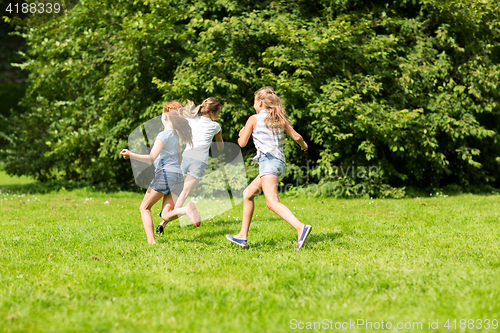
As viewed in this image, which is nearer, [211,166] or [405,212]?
[405,212]

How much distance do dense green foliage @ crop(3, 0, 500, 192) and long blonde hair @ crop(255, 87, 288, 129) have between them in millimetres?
4627

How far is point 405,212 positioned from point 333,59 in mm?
4249

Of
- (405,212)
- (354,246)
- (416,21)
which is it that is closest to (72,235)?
(354,246)

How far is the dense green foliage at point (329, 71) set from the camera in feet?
32.7

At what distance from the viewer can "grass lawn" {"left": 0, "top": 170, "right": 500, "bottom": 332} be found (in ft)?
10.2

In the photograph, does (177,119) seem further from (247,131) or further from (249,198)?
(249,198)

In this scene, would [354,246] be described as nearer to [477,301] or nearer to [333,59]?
[477,301]

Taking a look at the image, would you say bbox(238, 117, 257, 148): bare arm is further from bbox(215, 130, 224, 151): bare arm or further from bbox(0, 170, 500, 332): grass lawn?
bbox(0, 170, 500, 332): grass lawn

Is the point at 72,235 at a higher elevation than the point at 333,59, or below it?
below

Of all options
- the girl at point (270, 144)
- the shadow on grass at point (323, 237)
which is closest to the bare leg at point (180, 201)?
the girl at point (270, 144)

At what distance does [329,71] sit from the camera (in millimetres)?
10695

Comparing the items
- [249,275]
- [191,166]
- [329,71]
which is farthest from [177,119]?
[329,71]

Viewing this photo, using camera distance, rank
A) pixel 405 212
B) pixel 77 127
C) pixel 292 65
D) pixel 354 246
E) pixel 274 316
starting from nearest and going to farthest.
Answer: pixel 274 316, pixel 354 246, pixel 405 212, pixel 292 65, pixel 77 127

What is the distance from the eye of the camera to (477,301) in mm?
3285
